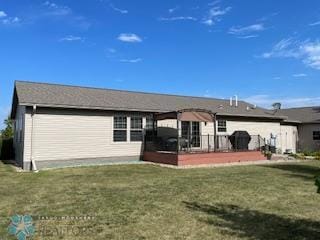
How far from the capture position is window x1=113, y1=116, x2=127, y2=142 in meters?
17.9

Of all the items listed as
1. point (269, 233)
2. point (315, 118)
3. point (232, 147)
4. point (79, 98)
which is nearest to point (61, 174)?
point (79, 98)

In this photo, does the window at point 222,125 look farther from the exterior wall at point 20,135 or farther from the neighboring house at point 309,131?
the exterior wall at point 20,135

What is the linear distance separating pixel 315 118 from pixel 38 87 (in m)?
22.0

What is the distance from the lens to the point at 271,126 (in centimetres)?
2558

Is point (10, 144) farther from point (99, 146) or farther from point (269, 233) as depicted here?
point (269, 233)

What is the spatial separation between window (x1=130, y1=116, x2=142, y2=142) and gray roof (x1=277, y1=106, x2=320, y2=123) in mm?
14957

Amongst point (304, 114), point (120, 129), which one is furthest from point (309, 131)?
point (120, 129)

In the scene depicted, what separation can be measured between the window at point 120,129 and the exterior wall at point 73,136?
0.18 m

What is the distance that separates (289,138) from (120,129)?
16.2 meters

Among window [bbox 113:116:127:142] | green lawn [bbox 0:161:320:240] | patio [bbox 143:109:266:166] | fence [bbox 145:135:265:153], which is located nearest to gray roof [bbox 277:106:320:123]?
fence [bbox 145:135:265:153]

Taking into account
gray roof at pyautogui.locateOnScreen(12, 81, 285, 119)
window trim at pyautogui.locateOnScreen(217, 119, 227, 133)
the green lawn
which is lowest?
the green lawn

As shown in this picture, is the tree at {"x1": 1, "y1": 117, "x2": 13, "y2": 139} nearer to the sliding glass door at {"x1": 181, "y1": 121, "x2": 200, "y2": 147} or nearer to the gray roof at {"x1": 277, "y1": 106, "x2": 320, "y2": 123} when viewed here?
the sliding glass door at {"x1": 181, "y1": 121, "x2": 200, "y2": 147}

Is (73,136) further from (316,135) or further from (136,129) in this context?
(316,135)

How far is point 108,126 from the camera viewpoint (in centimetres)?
1759
